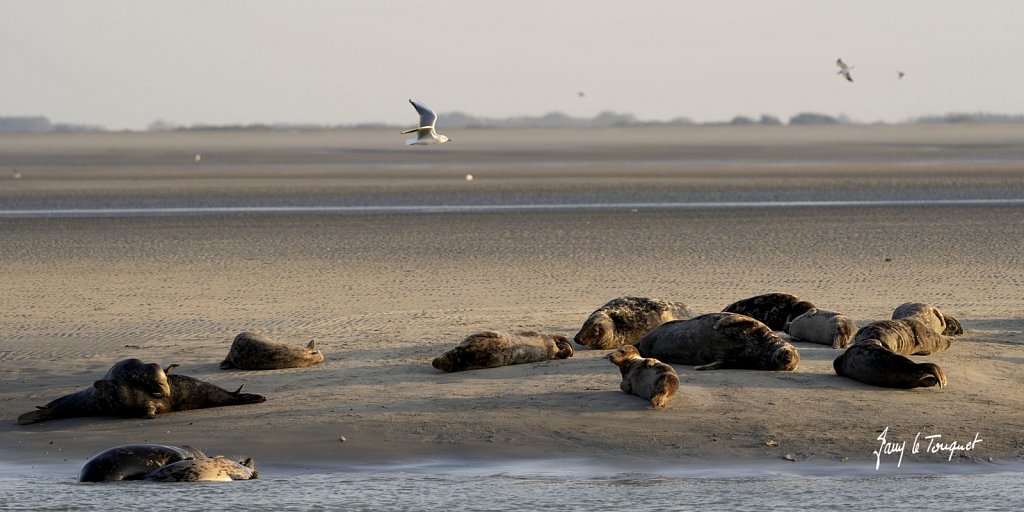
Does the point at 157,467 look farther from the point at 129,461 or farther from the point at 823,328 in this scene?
the point at 823,328

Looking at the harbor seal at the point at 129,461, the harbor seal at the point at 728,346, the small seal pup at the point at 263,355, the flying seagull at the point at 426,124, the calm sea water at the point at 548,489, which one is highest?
the flying seagull at the point at 426,124

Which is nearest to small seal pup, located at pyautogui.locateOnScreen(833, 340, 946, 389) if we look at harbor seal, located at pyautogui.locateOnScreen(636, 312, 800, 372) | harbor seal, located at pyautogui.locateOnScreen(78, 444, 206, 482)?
harbor seal, located at pyautogui.locateOnScreen(636, 312, 800, 372)

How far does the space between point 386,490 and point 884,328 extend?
4839mm

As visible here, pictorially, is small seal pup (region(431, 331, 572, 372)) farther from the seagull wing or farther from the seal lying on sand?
the seagull wing

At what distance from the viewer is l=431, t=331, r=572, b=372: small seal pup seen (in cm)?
Result: 1059

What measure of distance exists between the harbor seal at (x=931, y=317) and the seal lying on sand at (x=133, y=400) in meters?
5.46

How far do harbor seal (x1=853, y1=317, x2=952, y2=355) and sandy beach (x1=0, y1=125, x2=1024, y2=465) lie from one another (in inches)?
10.1

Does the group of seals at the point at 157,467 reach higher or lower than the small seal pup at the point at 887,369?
lower

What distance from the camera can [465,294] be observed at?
53.4 ft

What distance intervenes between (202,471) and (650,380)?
3165mm

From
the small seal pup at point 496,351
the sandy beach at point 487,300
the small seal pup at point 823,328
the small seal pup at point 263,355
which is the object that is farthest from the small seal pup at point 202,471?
the small seal pup at point 823,328

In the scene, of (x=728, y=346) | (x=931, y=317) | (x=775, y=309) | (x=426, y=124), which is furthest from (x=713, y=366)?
(x=426, y=124)

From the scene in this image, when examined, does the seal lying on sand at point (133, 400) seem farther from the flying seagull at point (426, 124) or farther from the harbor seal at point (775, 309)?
the flying seagull at point (426, 124)

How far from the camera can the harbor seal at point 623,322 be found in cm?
1140
